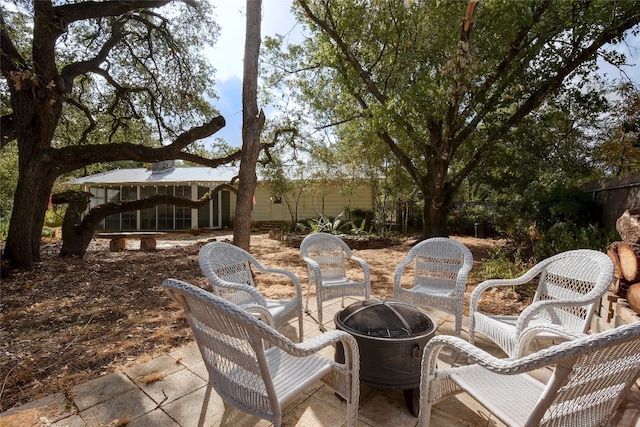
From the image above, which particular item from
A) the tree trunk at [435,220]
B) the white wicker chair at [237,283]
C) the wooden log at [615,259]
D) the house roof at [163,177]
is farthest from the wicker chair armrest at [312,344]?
the house roof at [163,177]

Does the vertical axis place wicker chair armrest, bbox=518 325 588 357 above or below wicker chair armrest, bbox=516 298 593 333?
below

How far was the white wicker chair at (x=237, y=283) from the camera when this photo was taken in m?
2.43

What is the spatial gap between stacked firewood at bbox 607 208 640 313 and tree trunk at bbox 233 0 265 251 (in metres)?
4.30

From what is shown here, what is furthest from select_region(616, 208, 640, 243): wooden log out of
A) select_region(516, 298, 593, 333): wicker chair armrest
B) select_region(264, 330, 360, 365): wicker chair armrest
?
select_region(264, 330, 360, 365): wicker chair armrest

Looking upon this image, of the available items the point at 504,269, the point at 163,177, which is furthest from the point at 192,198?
the point at 504,269

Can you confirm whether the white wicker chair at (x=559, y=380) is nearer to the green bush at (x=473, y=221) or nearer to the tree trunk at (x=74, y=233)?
the tree trunk at (x=74, y=233)

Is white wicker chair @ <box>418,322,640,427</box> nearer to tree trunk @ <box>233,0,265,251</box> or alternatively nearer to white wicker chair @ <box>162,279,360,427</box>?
white wicker chair @ <box>162,279,360,427</box>

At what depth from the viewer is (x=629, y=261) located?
2611 mm

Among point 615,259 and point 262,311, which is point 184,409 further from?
point 615,259

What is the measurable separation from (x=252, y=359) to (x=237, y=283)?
1.38m

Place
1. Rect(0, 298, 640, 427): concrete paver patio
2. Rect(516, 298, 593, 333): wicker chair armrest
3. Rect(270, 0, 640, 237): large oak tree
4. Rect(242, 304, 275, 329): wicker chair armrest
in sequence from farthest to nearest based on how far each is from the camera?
Rect(270, 0, 640, 237): large oak tree < Rect(242, 304, 275, 329): wicker chair armrest < Rect(516, 298, 593, 333): wicker chair armrest < Rect(0, 298, 640, 427): concrete paver patio

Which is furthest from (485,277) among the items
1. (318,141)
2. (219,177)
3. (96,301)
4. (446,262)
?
(219,177)

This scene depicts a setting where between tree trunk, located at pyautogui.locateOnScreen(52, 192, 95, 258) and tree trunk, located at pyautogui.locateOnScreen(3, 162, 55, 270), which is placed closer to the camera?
tree trunk, located at pyautogui.locateOnScreen(3, 162, 55, 270)

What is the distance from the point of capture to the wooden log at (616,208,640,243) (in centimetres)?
264
